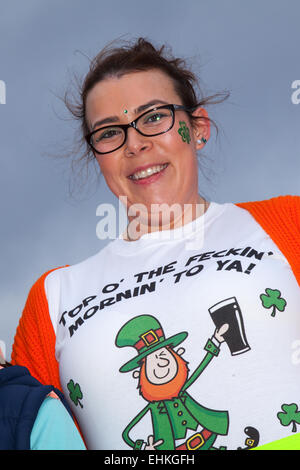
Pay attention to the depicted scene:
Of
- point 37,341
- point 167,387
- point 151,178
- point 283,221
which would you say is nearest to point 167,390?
point 167,387

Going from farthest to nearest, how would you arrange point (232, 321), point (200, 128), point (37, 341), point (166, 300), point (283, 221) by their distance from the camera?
1. point (200, 128)
2. point (37, 341)
3. point (283, 221)
4. point (166, 300)
5. point (232, 321)

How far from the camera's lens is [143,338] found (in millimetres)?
1959

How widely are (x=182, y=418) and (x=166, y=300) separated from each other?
40 centimetres

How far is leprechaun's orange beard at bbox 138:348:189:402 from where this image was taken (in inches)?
73.8

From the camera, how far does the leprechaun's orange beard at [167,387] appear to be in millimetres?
1875

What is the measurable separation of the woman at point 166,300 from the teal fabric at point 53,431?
380mm

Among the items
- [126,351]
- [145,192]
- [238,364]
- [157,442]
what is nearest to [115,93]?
[145,192]

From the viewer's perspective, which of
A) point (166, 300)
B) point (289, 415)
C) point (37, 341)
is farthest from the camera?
point (37, 341)

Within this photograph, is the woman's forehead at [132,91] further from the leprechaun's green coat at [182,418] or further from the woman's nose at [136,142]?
the leprechaun's green coat at [182,418]

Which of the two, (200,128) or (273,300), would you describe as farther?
(200,128)

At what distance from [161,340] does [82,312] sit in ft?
1.22

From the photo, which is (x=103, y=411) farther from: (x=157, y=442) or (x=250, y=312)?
(x=250, y=312)

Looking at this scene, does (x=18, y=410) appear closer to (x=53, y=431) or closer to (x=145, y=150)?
(x=53, y=431)

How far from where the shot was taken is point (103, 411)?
6.36 ft
